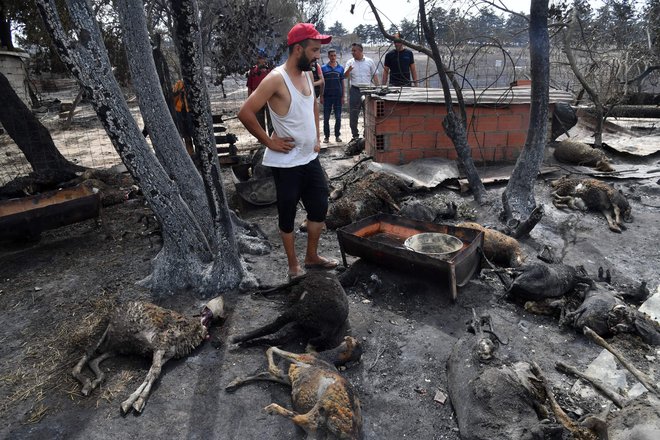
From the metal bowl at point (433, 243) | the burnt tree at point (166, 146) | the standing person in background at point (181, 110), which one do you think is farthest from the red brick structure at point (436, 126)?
the burnt tree at point (166, 146)

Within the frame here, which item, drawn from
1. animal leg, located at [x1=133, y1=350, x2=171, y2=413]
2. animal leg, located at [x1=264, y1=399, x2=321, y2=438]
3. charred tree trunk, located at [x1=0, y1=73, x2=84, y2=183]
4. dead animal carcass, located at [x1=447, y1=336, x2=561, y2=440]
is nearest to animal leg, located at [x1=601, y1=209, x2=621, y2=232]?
dead animal carcass, located at [x1=447, y1=336, x2=561, y2=440]

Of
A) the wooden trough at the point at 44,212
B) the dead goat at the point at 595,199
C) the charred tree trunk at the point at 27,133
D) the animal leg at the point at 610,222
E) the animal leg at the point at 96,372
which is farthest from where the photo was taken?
the charred tree trunk at the point at 27,133

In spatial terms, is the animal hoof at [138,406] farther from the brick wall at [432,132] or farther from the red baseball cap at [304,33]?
the brick wall at [432,132]

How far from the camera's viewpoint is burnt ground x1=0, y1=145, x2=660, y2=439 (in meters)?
2.63

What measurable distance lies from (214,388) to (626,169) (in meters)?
7.43

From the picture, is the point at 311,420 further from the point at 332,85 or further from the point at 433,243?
the point at 332,85

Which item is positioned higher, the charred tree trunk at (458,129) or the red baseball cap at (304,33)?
the red baseball cap at (304,33)

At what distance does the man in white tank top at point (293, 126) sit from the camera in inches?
136

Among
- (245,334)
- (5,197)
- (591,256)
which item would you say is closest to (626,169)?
(591,256)

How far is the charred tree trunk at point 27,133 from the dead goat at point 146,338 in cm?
558

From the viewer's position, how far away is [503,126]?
24.7 feet

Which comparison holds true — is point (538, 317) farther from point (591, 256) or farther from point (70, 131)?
point (70, 131)

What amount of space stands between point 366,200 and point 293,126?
7.58ft

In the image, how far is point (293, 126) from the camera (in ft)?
11.9
